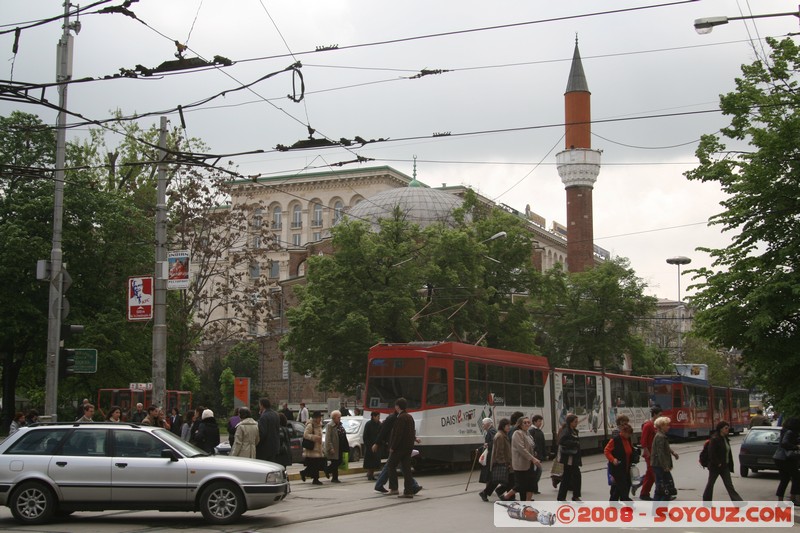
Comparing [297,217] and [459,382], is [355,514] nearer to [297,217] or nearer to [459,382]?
[459,382]

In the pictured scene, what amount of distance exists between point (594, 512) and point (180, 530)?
626 centimetres

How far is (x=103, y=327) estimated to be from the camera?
3775 cm

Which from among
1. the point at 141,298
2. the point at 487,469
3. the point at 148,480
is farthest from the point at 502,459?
the point at 141,298

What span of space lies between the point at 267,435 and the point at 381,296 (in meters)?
21.6

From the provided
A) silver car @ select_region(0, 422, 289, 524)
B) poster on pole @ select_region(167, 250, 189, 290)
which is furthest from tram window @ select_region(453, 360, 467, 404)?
silver car @ select_region(0, 422, 289, 524)

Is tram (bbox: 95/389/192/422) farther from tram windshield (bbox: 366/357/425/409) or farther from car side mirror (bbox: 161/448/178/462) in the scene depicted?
car side mirror (bbox: 161/448/178/462)

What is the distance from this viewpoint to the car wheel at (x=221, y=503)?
1281 centimetres

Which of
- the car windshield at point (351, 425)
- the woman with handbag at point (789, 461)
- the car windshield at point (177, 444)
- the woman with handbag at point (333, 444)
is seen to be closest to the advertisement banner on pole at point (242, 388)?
the car windshield at point (351, 425)

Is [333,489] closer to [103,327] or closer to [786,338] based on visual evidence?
[786,338]

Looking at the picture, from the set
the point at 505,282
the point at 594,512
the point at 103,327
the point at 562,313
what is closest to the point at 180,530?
the point at 594,512

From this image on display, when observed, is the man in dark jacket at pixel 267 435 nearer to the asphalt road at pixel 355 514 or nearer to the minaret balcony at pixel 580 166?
the asphalt road at pixel 355 514

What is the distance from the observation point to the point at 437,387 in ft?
75.1

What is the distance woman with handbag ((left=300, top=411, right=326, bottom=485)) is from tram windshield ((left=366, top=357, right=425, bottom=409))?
3672 millimetres

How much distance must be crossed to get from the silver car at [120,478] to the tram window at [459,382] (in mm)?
10494
